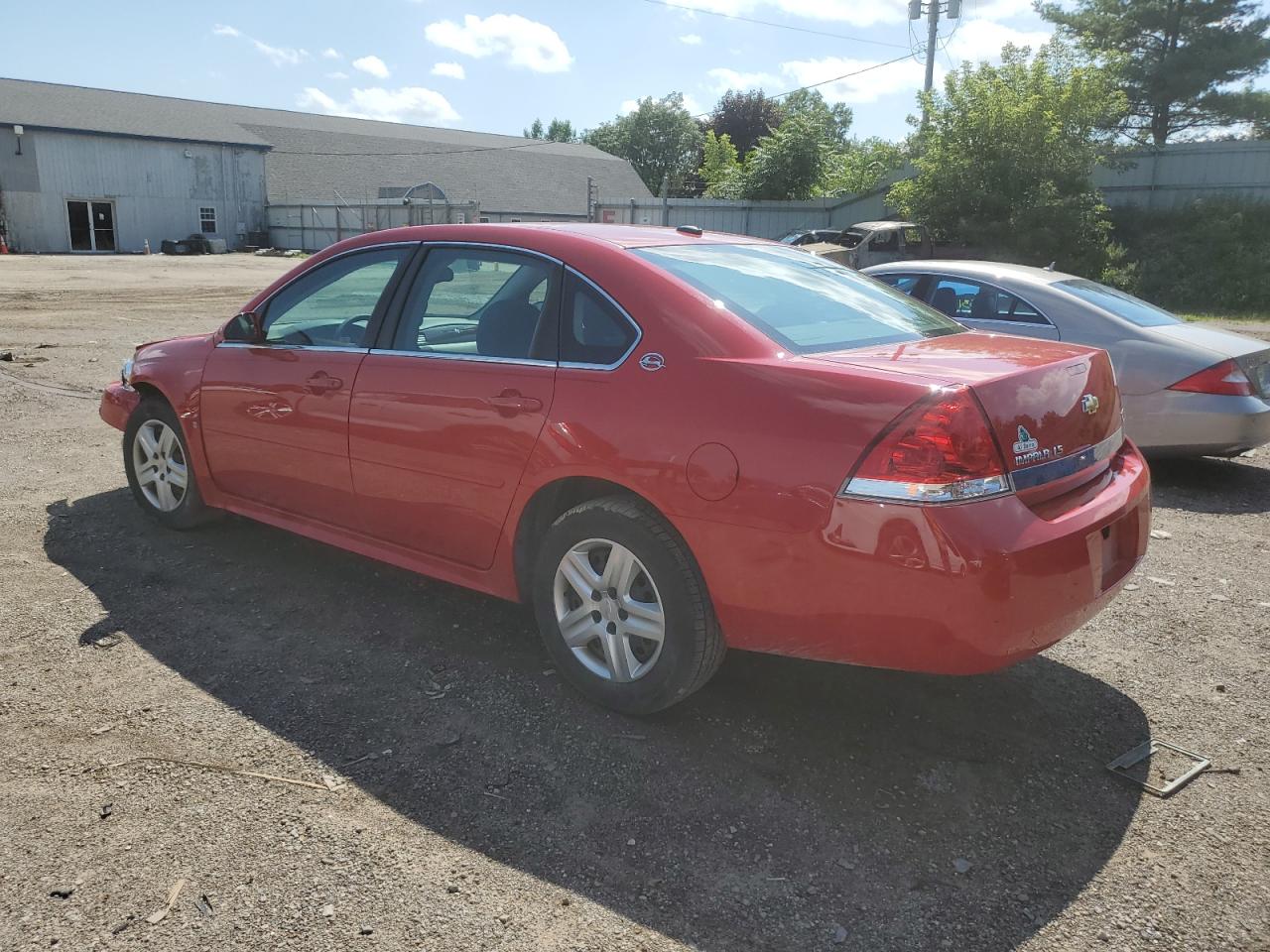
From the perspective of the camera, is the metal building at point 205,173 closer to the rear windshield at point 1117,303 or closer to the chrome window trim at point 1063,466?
the rear windshield at point 1117,303

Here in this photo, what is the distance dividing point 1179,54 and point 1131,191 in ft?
34.3

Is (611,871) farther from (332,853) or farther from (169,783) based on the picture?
(169,783)

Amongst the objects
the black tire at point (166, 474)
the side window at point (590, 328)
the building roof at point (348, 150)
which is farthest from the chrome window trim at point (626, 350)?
the building roof at point (348, 150)

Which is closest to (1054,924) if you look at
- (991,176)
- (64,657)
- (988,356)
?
(988,356)

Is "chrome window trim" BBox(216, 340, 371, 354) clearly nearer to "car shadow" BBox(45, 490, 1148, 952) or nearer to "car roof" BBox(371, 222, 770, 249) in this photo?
"car roof" BBox(371, 222, 770, 249)

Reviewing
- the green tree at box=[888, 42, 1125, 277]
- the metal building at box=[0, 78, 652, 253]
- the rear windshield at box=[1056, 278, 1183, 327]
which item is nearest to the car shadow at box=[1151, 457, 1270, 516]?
the rear windshield at box=[1056, 278, 1183, 327]

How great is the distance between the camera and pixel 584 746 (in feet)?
10.7

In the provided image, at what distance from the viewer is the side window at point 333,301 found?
4285 millimetres

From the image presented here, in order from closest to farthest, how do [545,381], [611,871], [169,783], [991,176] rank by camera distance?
[611,871]
[169,783]
[545,381]
[991,176]

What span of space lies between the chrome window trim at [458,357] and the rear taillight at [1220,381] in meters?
4.85

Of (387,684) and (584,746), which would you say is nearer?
(584,746)

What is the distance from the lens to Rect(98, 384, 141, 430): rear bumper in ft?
17.9

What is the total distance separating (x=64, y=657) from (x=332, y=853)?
1819 millimetres

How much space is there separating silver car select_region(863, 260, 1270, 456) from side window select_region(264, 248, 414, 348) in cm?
378
